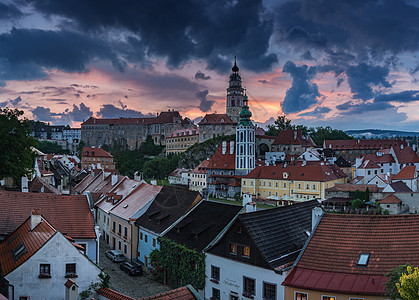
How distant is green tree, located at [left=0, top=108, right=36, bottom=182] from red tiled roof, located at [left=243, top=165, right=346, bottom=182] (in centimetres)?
4668

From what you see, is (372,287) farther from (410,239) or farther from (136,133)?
(136,133)

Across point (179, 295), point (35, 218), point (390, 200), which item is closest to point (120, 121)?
point (390, 200)

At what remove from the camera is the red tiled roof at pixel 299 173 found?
6675cm

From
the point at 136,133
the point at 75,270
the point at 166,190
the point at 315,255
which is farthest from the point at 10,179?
the point at 136,133

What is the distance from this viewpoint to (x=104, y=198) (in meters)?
39.0

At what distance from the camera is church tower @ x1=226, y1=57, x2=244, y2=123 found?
144m

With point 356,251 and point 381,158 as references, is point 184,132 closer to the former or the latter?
point 381,158

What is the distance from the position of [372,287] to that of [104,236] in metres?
27.2

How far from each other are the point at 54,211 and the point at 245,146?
6710 centimetres

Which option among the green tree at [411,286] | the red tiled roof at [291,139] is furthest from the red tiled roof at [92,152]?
the green tree at [411,286]

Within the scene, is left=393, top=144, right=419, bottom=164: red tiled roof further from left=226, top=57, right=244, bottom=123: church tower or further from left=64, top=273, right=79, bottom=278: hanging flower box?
left=64, top=273, right=79, bottom=278: hanging flower box

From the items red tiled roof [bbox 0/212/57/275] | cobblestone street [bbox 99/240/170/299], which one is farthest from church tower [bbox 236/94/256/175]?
red tiled roof [bbox 0/212/57/275]

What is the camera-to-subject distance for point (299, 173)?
68812mm

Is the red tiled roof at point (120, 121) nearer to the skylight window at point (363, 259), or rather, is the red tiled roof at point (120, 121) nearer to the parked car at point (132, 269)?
the parked car at point (132, 269)
